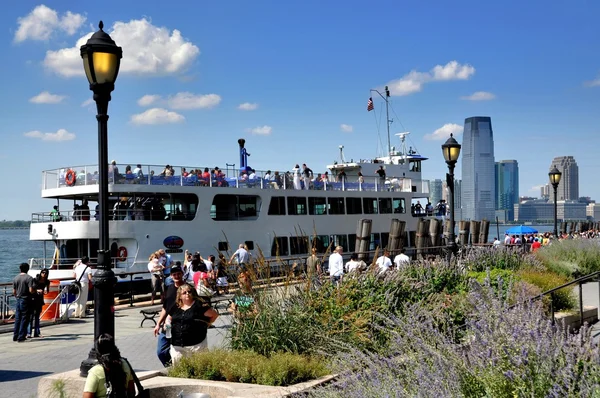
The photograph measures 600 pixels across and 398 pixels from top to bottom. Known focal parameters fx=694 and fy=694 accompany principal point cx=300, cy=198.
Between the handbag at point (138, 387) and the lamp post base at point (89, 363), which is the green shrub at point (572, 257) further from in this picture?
the handbag at point (138, 387)

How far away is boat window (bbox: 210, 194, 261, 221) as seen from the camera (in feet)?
101

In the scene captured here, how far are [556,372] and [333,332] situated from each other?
3.90m

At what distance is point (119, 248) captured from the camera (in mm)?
26594

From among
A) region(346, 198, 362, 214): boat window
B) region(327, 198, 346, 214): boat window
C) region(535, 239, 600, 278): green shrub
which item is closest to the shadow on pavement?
region(535, 239, 600, 278): green shrub

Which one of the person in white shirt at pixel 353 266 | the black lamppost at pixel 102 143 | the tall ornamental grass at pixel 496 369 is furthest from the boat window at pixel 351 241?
the tall ornamental grass at pixel 496 369

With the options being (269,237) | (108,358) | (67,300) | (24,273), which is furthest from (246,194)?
(108,358)

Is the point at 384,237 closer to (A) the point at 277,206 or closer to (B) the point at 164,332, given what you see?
(A) the point at 277,206

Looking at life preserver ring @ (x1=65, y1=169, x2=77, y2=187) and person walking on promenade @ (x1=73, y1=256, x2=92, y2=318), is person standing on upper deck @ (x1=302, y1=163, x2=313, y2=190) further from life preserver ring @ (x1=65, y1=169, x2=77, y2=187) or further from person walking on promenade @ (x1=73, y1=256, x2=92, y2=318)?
person walking on promenade @ (x1=73, y1=256, x2=92, y2=318)

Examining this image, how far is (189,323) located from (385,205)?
31.7 metres

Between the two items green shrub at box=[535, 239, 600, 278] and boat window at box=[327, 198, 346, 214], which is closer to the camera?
green shrub at box=[535, 239, 600, 278]

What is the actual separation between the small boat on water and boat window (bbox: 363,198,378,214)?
0.29ft

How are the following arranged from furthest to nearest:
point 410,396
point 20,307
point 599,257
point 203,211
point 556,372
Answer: point 203,211, point 599,257, point 20,307, point 410,396, point 556,372

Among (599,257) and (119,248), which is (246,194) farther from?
(599,257)

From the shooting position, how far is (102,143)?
301 inches
